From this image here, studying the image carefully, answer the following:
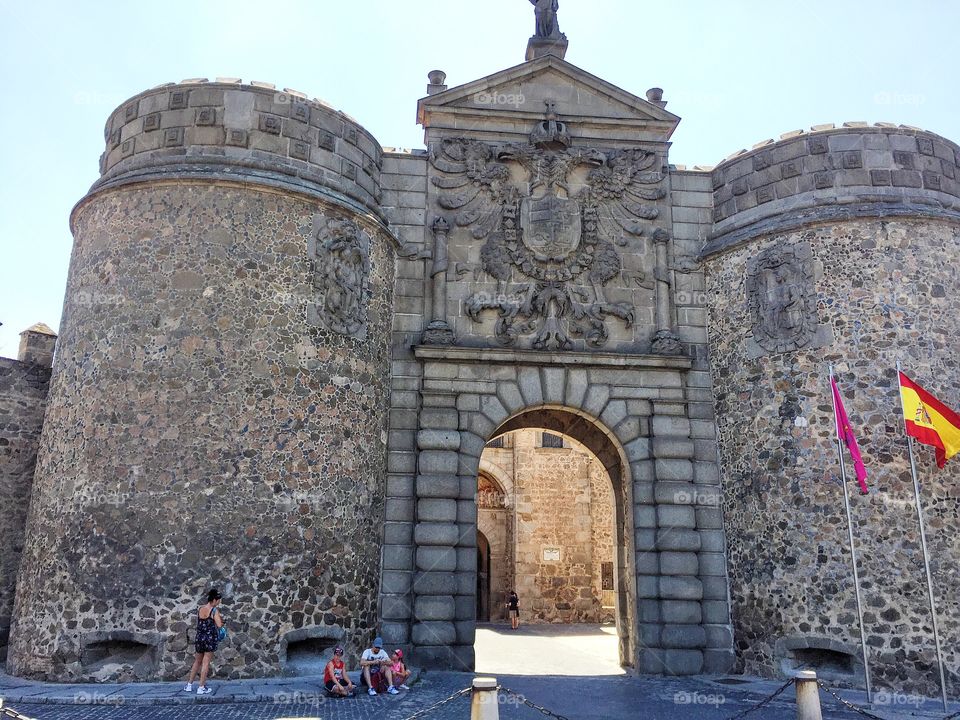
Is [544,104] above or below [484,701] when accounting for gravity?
above

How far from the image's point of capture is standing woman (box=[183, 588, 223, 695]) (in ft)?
31.9

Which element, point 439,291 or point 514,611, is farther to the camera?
point 514,611

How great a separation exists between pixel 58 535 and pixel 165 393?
7.62ft

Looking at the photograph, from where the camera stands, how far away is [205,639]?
32.1 ft

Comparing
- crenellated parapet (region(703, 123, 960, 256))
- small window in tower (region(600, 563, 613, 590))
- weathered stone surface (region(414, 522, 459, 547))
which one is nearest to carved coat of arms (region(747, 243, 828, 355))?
crenellated parapet (region(703, 123, 960, 256))

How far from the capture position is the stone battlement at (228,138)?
1223 centimetres

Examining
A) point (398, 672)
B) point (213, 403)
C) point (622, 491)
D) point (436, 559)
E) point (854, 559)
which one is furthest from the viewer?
point (622, 491)

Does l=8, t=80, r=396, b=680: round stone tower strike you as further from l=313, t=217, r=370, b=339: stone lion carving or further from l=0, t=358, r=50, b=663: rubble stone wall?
l=0, t=358, r=50, b=663: rubble stone wall

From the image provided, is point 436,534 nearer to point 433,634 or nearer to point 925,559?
point 433,634

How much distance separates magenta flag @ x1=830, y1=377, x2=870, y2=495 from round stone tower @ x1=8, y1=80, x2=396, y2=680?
6.79 metres

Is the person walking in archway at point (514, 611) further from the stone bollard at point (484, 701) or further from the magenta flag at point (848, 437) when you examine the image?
the stone bollard at point (484, 701)

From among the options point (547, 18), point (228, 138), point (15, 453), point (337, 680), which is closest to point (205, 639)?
point (337, 680)

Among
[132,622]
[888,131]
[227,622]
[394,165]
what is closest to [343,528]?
[227,622]

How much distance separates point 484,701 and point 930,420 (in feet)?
25.5
